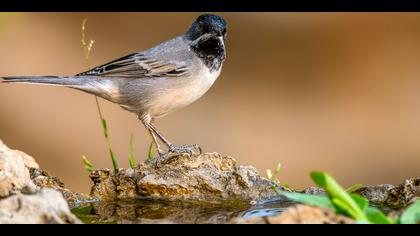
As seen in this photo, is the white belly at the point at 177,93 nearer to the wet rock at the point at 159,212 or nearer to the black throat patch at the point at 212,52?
the black throat patch at the point at 212,52

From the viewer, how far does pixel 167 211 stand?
15.1 feet

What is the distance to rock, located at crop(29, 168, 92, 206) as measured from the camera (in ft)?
16.5

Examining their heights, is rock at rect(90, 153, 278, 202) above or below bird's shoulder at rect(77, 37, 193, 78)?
below

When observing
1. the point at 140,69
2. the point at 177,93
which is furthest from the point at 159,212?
the point at 140,69

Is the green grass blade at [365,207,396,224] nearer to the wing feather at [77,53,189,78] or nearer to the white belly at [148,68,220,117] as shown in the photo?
the white belly at [148,68,220,117]

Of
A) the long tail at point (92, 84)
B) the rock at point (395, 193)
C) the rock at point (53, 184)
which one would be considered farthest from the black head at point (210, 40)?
the rock at point (395, 193)

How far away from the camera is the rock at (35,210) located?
3414mm

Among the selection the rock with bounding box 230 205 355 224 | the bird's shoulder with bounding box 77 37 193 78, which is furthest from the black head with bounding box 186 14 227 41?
the rock with bounding box 230 205 355 224

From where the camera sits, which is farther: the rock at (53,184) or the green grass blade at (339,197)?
the rock at (53,184)

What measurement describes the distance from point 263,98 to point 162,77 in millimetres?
5682

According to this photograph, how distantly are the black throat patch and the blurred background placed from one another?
3711 millimetres

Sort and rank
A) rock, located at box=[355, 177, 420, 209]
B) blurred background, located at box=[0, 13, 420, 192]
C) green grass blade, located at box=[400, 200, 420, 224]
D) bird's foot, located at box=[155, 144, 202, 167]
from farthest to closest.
A: blurred background, located at box=[0, 13, 420, 192], bird's foot, located at box=[155, 144, 202, 167], rock, located at box=[355, 177, 420, 209], green grass blade, located at box=[400, 200, 420, 224]

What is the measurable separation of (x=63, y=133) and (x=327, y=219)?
8.03 metres
